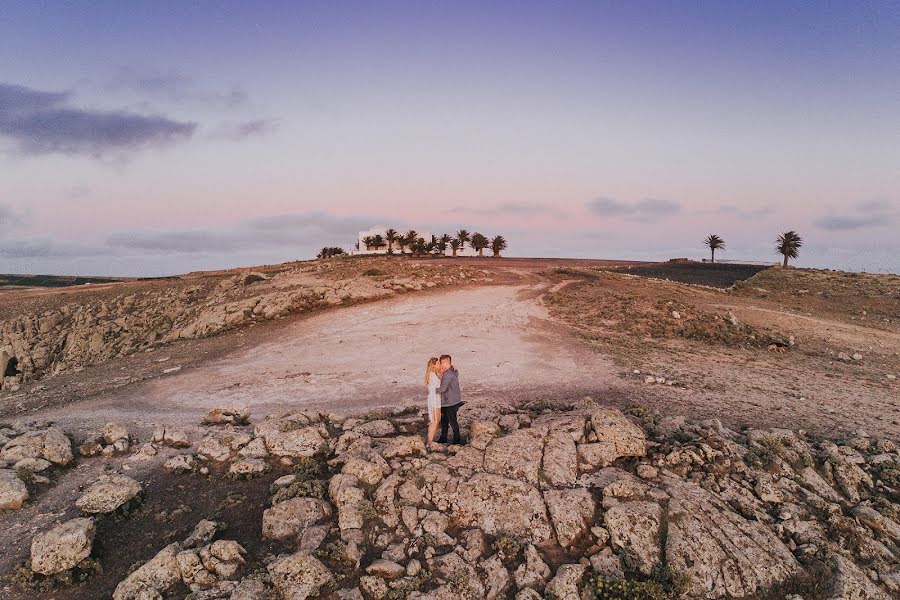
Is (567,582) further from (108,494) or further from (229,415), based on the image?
(229,415)

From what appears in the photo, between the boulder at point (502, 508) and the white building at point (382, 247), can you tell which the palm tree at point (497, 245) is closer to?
the white building at point (382, 247)

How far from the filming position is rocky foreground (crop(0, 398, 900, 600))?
7.29 metres

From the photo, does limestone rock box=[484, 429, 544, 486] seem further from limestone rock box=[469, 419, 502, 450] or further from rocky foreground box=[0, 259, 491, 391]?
rocky foreground box=[0, 259, 491, 391]

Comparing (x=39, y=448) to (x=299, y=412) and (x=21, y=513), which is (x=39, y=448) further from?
(x=299, y=412)

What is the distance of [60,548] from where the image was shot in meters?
7.43

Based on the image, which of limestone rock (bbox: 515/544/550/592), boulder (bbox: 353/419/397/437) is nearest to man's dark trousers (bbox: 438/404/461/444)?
boulder (bbox: 353/419/397/437)

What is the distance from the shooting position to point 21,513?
337 inches

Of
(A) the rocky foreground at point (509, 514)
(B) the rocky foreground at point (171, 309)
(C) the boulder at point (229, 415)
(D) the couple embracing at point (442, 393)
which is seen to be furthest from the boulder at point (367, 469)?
(B) the rocky foreground at point (171, 309)

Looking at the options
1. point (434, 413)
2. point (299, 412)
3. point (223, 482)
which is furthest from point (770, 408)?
point (223, 482)

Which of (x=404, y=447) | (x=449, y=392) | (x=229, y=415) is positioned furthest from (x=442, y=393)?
(x=229, y=415)

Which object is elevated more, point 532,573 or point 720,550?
point 720,550

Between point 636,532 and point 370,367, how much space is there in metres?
14.2

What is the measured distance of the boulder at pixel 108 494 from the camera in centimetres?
870

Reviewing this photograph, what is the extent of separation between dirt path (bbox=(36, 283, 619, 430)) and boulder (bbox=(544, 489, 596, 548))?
647cm
